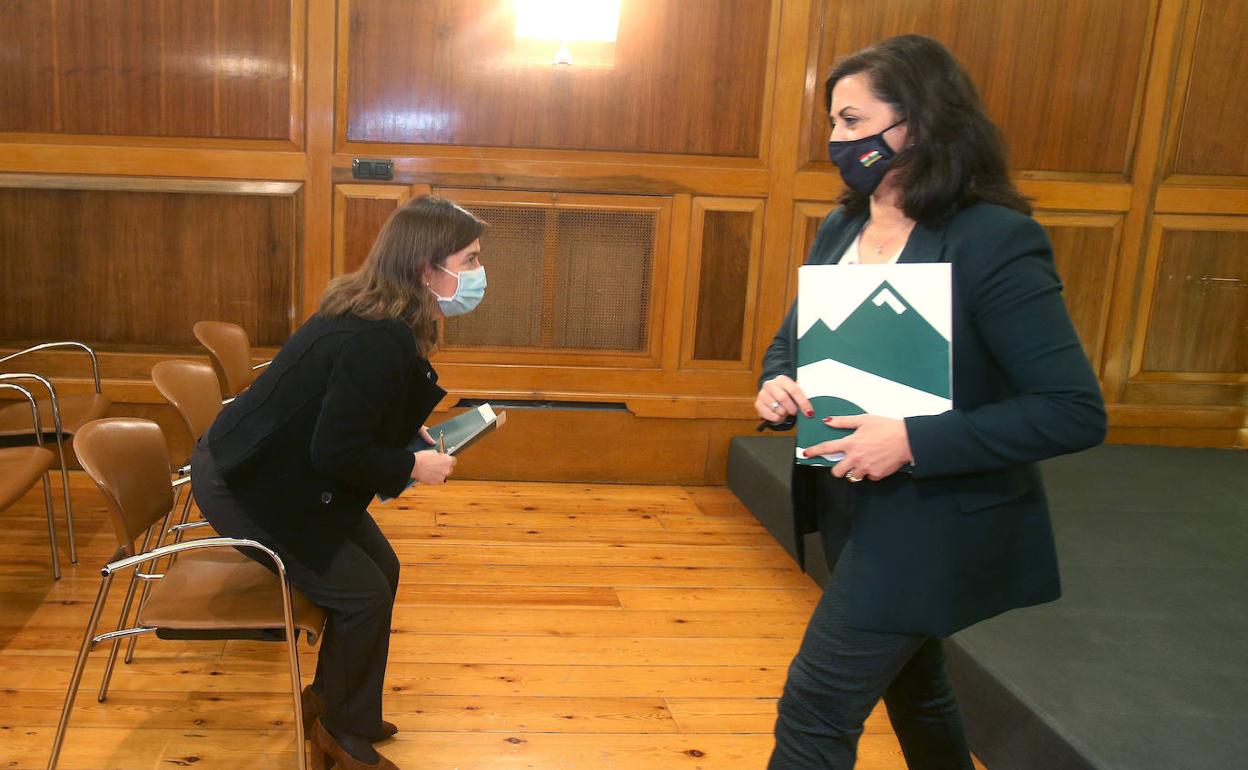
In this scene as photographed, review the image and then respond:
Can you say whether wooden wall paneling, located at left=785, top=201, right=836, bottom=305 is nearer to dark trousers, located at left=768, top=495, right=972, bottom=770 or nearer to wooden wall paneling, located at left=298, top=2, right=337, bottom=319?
wooden wall paneling, located at left=298, top=2, right=337, bottom=319

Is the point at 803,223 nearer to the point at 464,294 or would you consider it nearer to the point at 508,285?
the point at 508,285

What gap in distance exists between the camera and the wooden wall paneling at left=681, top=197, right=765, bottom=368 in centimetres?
422

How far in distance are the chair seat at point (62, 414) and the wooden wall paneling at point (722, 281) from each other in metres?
2.20

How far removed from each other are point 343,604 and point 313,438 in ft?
1.13

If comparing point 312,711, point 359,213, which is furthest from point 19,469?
point 359,213

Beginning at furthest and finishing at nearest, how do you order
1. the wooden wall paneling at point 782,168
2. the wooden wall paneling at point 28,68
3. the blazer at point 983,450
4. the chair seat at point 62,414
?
the wooden wall paneling at point 782,168 < the wooden wall paneling at point 28,68 < the chair seat at point 62,414 < the blazer at point 983,450

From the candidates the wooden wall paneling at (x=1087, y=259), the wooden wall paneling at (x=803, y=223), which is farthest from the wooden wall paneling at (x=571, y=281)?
the wooden wall paneling at (x=1087, y=259)

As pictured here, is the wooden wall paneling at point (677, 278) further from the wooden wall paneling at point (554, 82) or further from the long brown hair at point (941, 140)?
the long brown hair at point (941, 140)

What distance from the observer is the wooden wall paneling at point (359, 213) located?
13.4ft

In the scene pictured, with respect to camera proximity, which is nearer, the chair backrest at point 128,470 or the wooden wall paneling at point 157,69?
the chair backrest at point 128,470

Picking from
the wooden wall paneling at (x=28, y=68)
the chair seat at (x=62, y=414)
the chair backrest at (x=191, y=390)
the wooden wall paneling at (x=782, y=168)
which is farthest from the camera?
the wooden wall paneling at (x=782, y=168)

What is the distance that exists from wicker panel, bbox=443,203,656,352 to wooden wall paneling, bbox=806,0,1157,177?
861 mm

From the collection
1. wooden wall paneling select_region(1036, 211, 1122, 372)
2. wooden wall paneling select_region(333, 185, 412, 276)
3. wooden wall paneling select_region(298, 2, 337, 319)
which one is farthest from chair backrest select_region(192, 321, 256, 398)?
wooden wall paneling select_region(1036, 211, 1122, 372)

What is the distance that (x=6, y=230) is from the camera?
4027 mm
